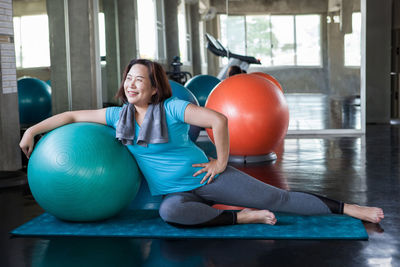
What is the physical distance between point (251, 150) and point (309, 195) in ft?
6.70

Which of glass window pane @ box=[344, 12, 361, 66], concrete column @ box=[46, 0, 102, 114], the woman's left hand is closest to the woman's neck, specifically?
the woman's left hand

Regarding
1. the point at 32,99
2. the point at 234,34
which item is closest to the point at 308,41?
the point at 234,34

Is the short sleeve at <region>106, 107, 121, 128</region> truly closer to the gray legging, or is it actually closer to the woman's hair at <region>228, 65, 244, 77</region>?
the gray legging

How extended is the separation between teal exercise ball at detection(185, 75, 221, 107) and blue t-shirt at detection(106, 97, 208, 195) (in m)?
3.88

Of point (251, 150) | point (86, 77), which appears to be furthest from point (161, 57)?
point (251, 150)

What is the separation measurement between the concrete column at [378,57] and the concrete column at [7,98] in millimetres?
5845

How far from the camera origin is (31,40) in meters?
6.61

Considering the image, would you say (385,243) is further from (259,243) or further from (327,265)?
(259,243)

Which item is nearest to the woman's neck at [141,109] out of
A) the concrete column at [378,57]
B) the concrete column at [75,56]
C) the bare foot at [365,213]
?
the bare foot at [365,213]

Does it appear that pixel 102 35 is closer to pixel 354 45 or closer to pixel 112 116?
pixel 354 45

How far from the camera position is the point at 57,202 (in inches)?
108

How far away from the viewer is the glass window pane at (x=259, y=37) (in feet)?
23.1

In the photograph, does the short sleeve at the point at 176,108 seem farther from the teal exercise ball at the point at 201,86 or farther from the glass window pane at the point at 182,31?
the glass window pane at the point at 182,31

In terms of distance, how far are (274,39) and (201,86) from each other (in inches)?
51.4
